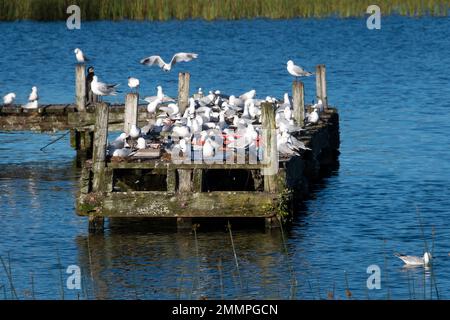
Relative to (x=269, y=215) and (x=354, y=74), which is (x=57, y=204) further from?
(x=354, y=74)

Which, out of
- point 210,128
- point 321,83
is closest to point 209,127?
point 210,128

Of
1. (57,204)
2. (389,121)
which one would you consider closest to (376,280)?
(57,204)

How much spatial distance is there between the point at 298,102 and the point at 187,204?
6.62 m

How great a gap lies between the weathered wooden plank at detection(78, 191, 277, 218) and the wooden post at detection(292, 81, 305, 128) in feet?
20.8

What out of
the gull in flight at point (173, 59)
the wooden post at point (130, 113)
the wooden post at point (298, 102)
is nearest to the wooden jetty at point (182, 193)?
the wooden post at point (130, 113)

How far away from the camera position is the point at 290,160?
22062 mm

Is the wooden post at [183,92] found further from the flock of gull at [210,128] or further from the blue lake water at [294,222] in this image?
the blue lake water at [294,222]

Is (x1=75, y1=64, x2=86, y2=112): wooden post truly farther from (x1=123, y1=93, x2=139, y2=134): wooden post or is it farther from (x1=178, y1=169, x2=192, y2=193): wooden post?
(x1=178, y1=169, x2=192, y2=193): wooden post

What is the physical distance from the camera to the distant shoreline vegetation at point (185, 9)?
205ft

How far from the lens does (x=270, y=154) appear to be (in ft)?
68.1

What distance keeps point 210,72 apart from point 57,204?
24872mm

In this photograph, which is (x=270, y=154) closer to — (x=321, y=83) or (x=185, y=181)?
(x=185, y=181)

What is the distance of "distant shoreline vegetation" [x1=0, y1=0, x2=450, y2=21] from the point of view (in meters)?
62.4

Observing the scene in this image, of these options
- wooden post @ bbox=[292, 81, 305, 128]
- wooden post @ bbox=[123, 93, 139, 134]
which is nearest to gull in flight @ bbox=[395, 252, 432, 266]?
wooden post @ bbox=[123, 93, 139, 134]
